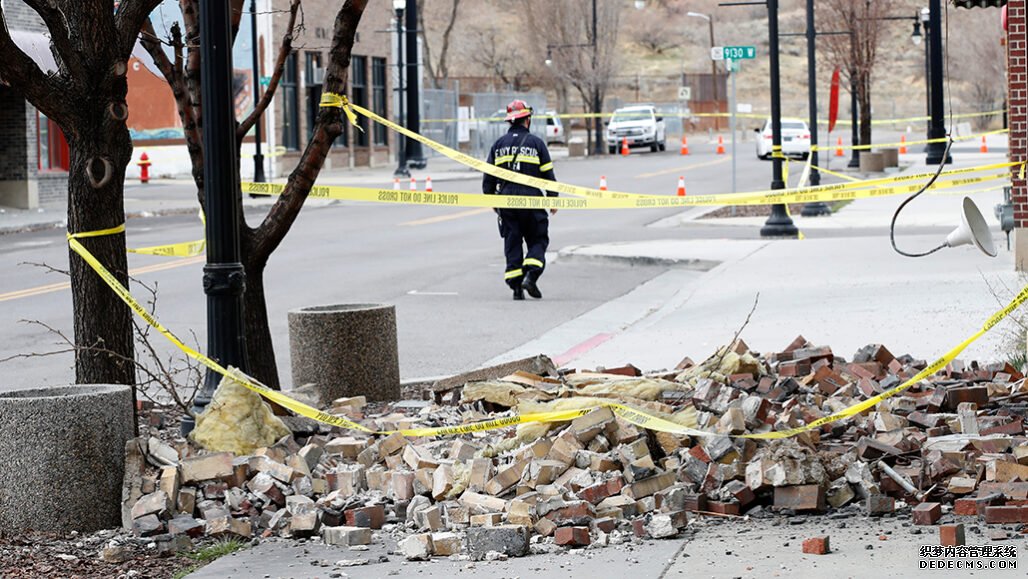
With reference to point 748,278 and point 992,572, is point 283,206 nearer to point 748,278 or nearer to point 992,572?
point 992,572

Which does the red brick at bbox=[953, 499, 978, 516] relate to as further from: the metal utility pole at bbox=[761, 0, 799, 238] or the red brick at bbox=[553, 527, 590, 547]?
the metal utility pole at bbox=[761, 0, 799, 238]

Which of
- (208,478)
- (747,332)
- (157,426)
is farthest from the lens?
(747,332)

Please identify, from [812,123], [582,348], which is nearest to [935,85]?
[812,123]

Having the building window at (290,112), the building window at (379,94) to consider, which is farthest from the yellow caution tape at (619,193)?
the building window at (379,94)

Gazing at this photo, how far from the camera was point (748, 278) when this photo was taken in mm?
15453

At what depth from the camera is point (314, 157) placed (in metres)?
8.41

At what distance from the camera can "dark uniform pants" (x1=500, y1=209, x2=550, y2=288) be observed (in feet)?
47.7

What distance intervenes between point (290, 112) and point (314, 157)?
3964cm

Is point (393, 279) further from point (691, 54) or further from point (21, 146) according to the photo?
point (691, 54)

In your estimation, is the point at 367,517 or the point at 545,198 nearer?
the point at 367,517

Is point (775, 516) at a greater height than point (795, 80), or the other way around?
point (795, 80)

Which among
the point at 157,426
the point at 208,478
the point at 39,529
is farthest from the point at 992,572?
the point at 157,426

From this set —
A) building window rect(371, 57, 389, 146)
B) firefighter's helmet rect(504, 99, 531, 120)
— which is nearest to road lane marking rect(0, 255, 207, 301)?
firefighter's helmet rect(504, 99, 531, 120)

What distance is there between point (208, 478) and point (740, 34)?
12071 centimetres
